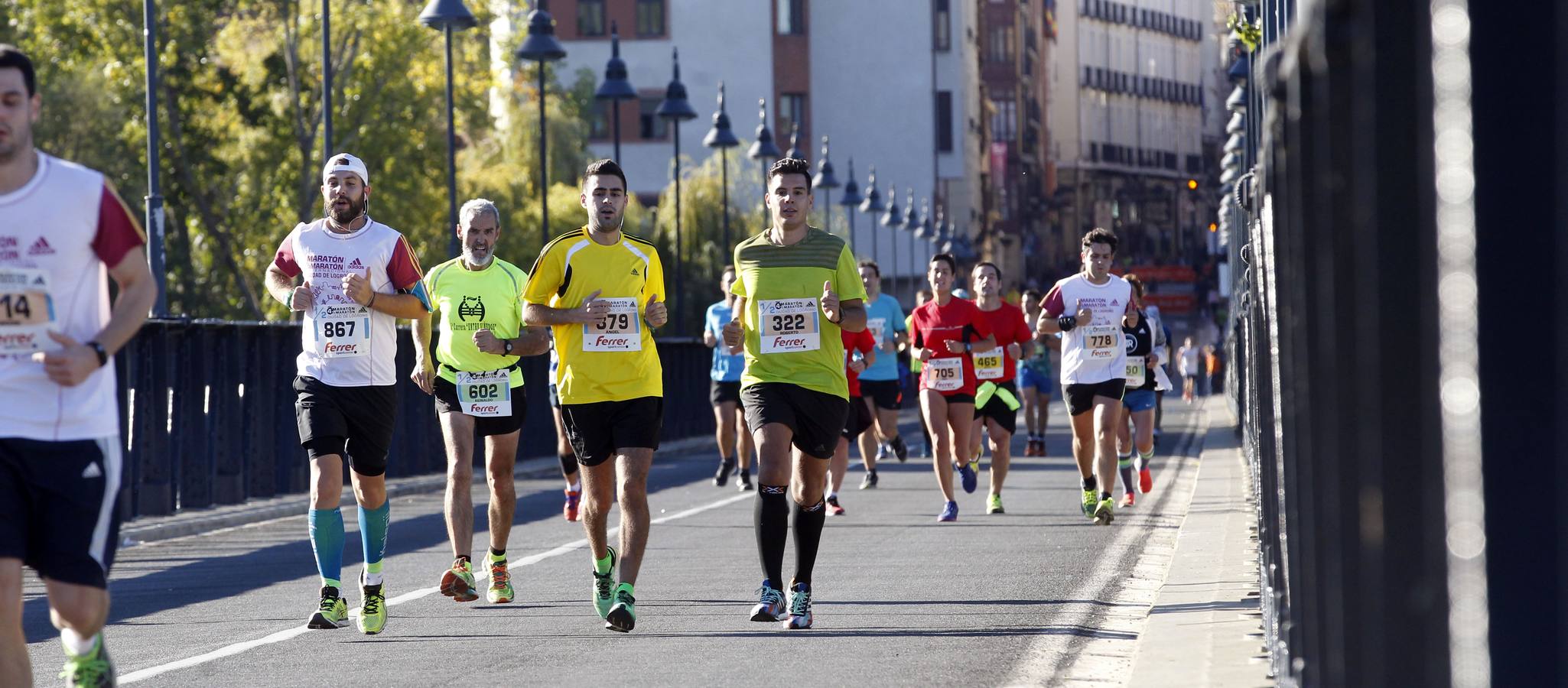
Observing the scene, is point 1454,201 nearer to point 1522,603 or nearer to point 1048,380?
point 1522,603

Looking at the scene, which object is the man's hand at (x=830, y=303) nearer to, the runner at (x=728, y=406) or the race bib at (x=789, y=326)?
the race bib at (x=789, y=326)

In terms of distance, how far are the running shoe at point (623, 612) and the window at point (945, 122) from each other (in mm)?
79966

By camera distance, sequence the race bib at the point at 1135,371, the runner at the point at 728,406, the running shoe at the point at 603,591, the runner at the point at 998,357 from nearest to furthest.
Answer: the running shoe at the point at 603,591 → the race bib at the point at 1135,371 → the runner at the point at 998,357 → the runner at the point at 728,406

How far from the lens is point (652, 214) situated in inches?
2542

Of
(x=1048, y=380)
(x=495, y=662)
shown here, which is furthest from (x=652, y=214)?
(x=495, y=662)

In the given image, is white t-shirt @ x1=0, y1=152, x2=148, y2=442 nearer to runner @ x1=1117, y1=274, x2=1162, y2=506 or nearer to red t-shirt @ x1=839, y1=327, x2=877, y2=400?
red t-shirt @ x1=839, y1=327, x2=877, y2=400

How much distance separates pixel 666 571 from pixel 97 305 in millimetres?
7043

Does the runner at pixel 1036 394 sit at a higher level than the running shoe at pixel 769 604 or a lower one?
higher

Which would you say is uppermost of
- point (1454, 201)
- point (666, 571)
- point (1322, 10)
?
point (1322, 10)

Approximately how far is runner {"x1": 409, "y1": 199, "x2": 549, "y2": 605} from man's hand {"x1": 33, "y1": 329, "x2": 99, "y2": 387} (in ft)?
14.6

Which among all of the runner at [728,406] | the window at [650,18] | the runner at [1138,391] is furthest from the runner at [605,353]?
the window at [650,18]

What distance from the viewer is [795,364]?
31.8 ft

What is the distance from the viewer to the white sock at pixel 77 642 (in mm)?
5738

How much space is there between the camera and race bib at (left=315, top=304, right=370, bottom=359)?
31.6 ft
